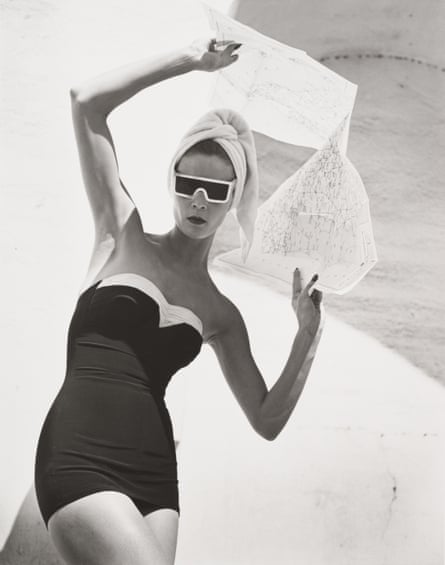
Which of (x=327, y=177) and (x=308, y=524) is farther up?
(x=327, y=177)

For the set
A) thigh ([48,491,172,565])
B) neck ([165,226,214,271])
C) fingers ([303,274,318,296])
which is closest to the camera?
thigh ([48,491,172,565])

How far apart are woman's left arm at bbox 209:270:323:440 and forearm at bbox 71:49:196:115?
548 mm

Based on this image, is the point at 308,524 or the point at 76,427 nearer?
the point at 76,427

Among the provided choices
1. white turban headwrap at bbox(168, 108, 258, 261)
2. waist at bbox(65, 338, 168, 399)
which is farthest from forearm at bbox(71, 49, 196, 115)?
waist at bbox(65, 338, 168, 399)

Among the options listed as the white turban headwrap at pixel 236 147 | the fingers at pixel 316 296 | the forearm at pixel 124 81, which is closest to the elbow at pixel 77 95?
the forearm at pixel 124 81

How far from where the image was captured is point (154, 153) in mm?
2480

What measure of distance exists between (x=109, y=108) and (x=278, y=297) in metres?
0.83

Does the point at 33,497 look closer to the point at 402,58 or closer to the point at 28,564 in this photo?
the point at 28,564

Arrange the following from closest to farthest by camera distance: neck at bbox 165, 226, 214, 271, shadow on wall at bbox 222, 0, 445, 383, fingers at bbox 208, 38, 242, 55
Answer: fingers at bbox 208, 38, 242, 55
neck at bbox 165, 226, 214, 271
shadow on wall at bbox 222, 0, 445, 383

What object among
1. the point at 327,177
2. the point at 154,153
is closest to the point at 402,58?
the point at 327,177

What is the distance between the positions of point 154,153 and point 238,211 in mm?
338

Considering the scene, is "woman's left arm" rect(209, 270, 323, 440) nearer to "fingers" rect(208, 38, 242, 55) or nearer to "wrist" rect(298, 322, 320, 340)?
"wrist" rect(298, 322, 320, 340)

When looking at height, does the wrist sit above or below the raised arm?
below

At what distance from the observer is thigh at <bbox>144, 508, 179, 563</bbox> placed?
197 cm
